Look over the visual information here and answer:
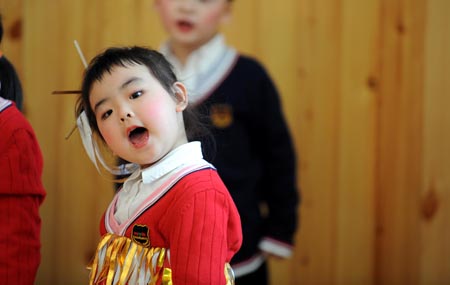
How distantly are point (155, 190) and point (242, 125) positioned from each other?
0.73 metres

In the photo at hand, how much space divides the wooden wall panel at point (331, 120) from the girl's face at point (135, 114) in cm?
109

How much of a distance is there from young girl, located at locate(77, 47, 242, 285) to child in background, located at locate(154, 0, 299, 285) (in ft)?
1.91

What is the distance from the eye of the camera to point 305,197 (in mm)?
2082

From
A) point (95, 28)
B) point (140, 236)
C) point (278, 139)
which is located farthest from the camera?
point (95, 28)

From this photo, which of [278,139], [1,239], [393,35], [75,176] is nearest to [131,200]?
[1,239]

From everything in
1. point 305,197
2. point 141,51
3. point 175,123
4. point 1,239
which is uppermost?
point 141,51

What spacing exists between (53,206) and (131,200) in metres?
1.12

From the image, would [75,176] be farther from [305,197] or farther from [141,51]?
[141,51]

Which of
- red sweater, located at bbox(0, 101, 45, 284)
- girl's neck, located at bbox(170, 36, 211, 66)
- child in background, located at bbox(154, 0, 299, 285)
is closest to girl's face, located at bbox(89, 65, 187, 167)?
red sweater, located at bbox(0, 101, 45, 284)

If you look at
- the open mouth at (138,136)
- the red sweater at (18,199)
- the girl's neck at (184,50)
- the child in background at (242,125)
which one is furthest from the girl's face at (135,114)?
the girl's neck at (184,50)

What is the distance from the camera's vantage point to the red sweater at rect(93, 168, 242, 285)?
2.64 ft

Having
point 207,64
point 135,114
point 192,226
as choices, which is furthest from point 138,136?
point 207,64

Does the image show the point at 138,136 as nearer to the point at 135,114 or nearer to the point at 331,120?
the point at 135,114

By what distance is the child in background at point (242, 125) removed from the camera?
1555 millimetres
